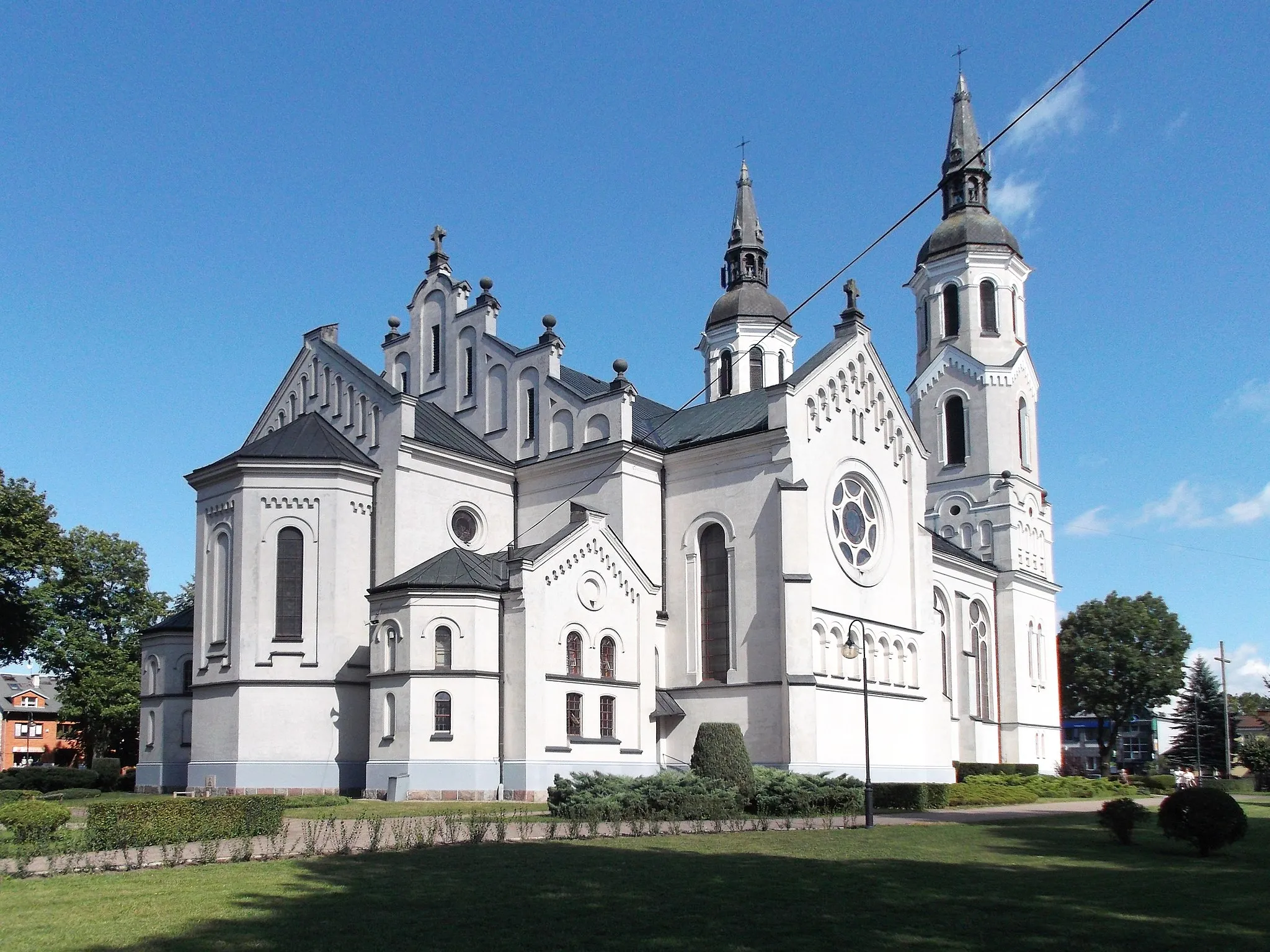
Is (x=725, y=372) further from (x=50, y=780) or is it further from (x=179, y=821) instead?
(x=179, y=821)

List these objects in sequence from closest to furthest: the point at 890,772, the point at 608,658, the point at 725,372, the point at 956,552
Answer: the point at 608,658, the point at 890,772, the point at 956,552, the point at 725,372

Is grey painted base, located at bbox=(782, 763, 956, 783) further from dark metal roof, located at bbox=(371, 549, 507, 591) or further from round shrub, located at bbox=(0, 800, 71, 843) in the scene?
round shrub, located at bbox=(0, 800, 71, 843)

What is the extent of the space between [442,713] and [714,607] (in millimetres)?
11147

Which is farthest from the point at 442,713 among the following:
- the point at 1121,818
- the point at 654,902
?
the point at 654,902

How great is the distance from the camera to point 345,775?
37.8 m

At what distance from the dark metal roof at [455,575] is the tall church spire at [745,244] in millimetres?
33488

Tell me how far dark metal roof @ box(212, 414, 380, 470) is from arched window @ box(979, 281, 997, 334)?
3650cm

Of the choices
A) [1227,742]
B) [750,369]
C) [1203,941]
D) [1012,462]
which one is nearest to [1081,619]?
[1227,742]

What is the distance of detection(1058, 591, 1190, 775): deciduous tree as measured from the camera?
8425 cm

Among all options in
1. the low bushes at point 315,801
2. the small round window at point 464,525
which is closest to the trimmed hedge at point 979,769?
the small round window at point 464,525

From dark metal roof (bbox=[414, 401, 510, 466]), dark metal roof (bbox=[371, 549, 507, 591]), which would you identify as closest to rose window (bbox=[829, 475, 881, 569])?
dark metal roof (bbox=[414, 401, 510, 466])

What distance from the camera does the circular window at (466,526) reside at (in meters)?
43.0

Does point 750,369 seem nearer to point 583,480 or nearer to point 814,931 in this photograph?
point 583,480

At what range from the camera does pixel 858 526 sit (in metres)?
45.6
